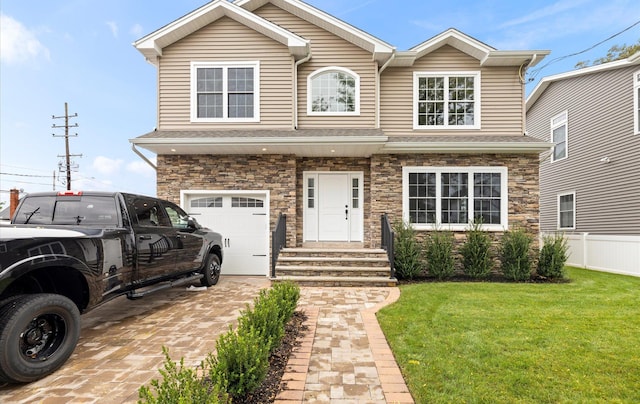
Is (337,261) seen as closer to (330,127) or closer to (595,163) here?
(330,127)

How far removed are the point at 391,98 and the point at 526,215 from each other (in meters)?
5.09

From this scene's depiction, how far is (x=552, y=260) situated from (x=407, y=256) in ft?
12.5

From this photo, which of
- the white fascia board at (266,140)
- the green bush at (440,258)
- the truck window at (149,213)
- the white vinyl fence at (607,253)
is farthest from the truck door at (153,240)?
the white vinyl fence at (607,253)

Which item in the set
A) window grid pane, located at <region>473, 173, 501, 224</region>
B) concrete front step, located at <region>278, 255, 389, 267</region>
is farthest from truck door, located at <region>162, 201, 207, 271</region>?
window grid pane, located at <region>473, 173, 501, 224</region>

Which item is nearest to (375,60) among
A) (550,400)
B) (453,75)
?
(453,75)

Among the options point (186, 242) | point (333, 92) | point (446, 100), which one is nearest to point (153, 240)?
point (186, 242)

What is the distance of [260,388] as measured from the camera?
2969 millimetres

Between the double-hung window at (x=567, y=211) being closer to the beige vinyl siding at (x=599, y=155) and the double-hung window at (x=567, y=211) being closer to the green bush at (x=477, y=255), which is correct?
the beige vinyl siding at (x=599, y=155)

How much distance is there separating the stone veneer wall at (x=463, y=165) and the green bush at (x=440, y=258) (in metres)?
0.70

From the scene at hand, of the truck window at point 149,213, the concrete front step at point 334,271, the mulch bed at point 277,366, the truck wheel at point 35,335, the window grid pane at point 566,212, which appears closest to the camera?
the mulch bed at point 277,366

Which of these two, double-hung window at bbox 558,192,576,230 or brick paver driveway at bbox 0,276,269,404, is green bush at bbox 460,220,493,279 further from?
double-hung window at bbox 558,192,576,230

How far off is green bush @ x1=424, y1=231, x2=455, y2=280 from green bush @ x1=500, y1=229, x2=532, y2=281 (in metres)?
1.43

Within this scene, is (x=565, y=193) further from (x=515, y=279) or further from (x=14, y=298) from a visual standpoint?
(x=14, y=298)

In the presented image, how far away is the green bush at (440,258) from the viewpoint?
27.0ft
